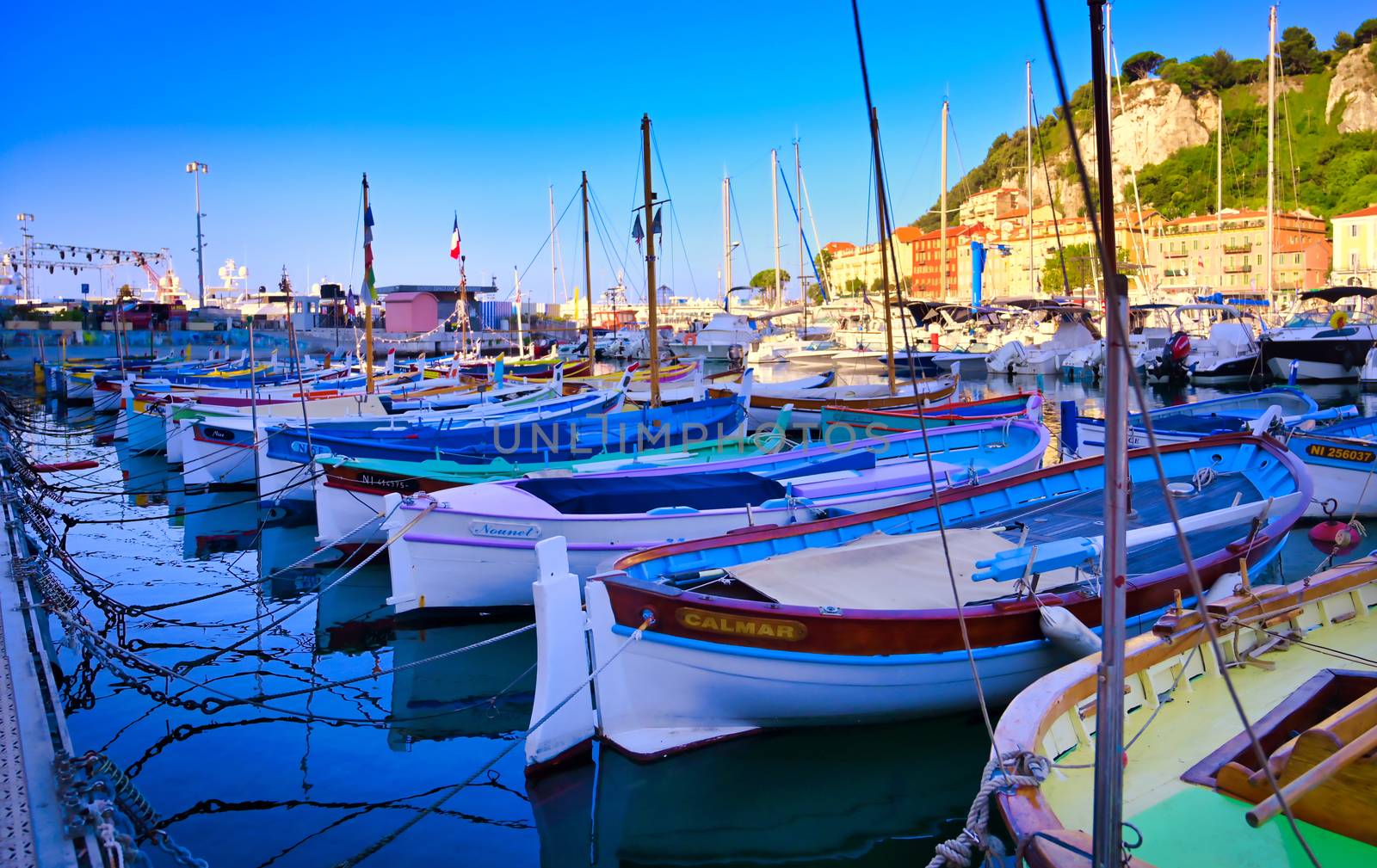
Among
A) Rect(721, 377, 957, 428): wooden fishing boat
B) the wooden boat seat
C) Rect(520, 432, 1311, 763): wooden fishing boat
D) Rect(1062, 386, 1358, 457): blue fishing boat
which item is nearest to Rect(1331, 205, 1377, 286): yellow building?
Rect(721, 377, 957, 428): wooden fishing boat

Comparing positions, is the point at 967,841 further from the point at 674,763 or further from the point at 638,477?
the point at 638,477

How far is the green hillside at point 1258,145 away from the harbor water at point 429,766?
4072 inches

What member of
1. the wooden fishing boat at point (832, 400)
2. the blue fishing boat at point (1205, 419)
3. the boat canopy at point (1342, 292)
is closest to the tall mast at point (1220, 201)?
the boat canopy at point (1342, 292)

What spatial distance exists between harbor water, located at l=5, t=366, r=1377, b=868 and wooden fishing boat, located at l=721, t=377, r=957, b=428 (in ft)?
32.8

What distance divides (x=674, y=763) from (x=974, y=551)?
3.41 m

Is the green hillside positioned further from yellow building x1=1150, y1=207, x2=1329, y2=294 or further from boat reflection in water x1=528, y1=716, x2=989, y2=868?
boat reflection in water x1=528, y1=716, x2=989, y2=868

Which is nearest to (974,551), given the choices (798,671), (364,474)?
(798,671)

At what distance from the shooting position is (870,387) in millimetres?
25203

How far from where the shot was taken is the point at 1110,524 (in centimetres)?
292

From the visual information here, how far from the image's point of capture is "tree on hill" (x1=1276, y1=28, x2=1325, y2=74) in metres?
119

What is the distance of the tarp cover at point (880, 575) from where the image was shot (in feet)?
24.0

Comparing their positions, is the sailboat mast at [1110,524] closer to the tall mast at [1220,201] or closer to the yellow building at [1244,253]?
the tall mast at [1220,201]

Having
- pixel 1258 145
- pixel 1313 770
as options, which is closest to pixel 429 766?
pixel 1313 770

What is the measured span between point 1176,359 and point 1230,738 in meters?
37.3
